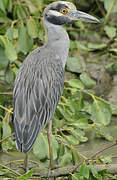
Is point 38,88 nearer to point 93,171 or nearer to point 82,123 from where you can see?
point 82,123

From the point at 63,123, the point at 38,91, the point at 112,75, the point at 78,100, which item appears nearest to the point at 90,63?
the point at 112,75

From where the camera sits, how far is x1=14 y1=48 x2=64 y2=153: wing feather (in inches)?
151

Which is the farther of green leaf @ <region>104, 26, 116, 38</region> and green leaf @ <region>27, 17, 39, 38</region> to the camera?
green leaf @ <region>104, 26, 116, 38</region>

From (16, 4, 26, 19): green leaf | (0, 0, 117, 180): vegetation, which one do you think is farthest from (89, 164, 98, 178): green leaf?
(16, 4, 26, 19): green leaf

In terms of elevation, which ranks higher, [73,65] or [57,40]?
[57,40]

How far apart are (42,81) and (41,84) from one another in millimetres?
32

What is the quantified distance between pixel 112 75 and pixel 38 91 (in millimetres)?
3203

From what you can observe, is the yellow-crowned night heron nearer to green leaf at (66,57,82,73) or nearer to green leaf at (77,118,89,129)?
green leaf at (77,118,89,129)

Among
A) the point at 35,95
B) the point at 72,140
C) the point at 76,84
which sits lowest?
the point at 72,140

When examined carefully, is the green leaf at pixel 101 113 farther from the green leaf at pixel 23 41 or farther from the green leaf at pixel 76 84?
the green leaf at pixel 23 41

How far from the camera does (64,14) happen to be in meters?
4.42

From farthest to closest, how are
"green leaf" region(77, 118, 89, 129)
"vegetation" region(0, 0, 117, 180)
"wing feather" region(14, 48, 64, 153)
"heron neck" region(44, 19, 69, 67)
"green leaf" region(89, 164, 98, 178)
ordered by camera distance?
"green leaf" region(77, 118, 89, 129)
"heron neck" region(44, 19, 69, 67)
"vegetation" region(0, 0, 117, 180)
"wing feather" region(14, 48, 64, 153)
"green leaf" region(89, 164, 98, 178)

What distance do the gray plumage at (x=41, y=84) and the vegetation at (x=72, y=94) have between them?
1.14 ft

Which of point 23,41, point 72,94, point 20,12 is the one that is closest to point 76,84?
point 72,94
